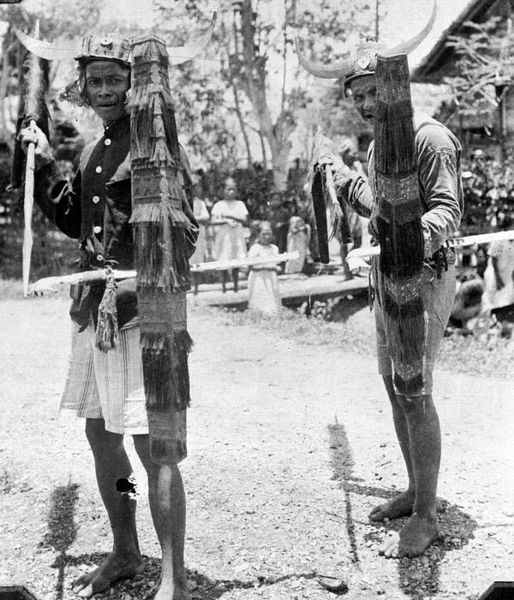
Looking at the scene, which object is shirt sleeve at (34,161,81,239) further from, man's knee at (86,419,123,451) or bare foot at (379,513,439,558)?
bare foot at (379,513,439,558)

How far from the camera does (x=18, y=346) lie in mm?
7945

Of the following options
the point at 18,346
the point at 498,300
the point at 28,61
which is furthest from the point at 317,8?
the point at 28,61

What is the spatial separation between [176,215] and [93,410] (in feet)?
3.10

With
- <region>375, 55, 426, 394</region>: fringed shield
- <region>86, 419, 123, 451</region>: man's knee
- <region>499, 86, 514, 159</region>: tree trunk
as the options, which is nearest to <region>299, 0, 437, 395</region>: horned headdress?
<region>375, 55, 426, 394</region>: fringed shield

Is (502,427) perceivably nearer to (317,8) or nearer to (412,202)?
(412,202)

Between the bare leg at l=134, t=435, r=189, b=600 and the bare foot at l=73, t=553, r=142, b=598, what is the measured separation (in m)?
0.48

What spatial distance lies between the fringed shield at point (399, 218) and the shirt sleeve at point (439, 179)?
150 mm

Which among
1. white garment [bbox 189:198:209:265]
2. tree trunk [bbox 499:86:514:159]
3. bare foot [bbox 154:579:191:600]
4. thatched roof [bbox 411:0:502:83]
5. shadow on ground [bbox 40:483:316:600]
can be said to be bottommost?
shadow on ground [bbox 40:483:316:600]

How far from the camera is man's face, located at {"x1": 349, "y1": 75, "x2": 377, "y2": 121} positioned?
300 centimetres

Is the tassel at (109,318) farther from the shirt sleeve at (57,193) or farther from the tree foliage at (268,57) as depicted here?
the tree foliage at (268,57)

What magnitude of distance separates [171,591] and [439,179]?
6.07 ft

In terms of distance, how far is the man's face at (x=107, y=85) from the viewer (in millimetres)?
2658

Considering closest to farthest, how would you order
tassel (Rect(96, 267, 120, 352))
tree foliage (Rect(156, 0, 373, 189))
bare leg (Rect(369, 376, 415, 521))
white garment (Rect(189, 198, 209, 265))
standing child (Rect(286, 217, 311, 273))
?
tassel (Rect(96, 267, 120, 352))
bare leg (Rect(369, 376, 415, 521))
tree foliage (Rect(156, 0, 373, 189))
white garment (Rect(189, 198, 209, 265))
standing child (Rect(286, 217, 311, 273))

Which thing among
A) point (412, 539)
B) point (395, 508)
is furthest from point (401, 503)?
point (412, 539)
